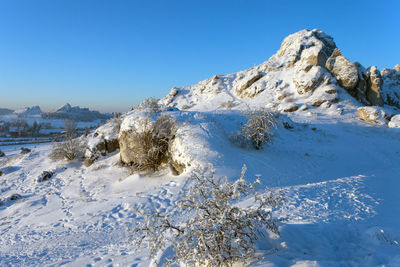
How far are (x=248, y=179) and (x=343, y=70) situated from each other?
2802cm

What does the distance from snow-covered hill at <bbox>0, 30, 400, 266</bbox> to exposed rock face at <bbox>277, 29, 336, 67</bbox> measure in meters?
6.90

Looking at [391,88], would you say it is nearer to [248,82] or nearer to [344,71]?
[344,71]

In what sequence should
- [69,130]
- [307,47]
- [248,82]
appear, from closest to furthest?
1. [69,130]
2. [307,47]
3. [248,82]

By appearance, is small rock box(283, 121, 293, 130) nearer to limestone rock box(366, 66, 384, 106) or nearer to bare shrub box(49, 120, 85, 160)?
bare shrub box(49, 120, 85, 160)

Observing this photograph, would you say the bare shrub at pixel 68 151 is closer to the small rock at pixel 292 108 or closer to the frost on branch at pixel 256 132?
the frost on branch at pixel 256 132

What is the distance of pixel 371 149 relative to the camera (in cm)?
1592

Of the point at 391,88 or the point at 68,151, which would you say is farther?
the point at 391,88

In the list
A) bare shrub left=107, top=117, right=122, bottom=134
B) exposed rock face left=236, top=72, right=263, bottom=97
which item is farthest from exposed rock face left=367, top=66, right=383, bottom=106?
bare shrub left=107, top=117, right=122, bottom=134

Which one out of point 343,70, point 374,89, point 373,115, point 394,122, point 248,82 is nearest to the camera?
point 394,122

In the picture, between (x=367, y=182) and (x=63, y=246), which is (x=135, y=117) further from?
(x=367, y=182)

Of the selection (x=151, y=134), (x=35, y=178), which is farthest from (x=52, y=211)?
(x=35, y=178)

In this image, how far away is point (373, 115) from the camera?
21.2 m

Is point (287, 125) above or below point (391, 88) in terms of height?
below

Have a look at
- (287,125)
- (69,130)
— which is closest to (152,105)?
(287,125)
